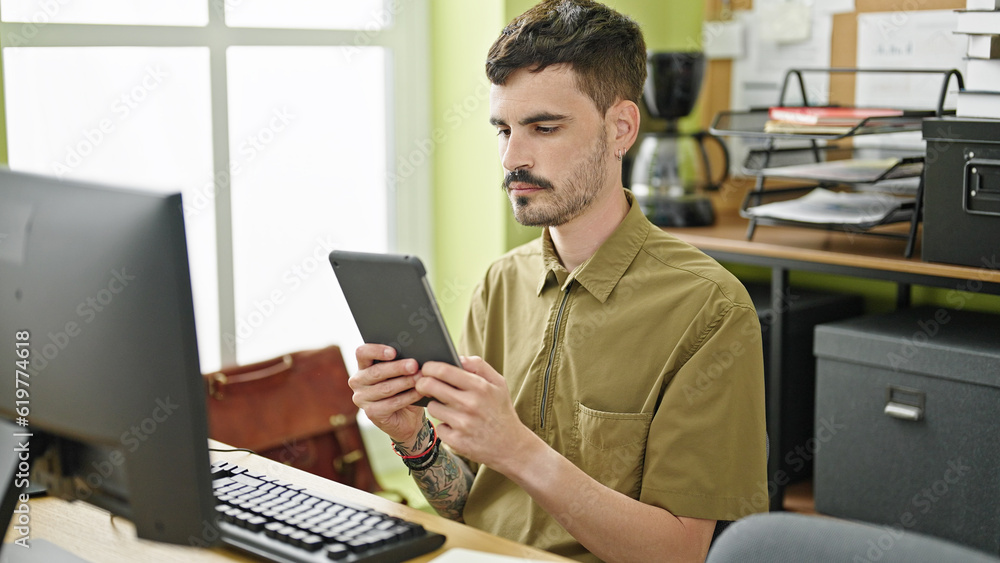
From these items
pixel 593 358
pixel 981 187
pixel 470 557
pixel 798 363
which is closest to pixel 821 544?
pixel 470 557

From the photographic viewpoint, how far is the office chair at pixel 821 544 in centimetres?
72

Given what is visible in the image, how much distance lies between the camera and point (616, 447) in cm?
125

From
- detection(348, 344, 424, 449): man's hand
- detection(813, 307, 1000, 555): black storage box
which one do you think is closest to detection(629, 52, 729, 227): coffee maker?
detection(813, 307, 1000, 555): black storage box

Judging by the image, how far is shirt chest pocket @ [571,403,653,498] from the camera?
124 cm

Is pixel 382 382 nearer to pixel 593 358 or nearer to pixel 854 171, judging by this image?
pixel 593 358

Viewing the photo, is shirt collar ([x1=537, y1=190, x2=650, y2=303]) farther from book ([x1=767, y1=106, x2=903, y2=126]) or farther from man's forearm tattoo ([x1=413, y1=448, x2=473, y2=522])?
book ([x1=767, y1=106, x2=903, y2=126])

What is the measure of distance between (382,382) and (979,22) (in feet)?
4.06

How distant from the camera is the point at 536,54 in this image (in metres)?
1.31

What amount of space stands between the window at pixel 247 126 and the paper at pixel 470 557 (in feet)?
4.33

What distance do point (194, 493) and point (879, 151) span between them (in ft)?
6.20

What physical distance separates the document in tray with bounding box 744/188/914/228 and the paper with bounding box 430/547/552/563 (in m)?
1.25

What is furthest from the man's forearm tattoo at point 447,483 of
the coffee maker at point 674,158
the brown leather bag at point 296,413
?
the coffee maker at point 674,158

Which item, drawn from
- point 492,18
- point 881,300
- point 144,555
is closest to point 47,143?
point 492,18

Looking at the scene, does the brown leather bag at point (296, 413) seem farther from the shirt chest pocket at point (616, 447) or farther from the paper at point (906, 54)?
the paper at point (906, 54)
